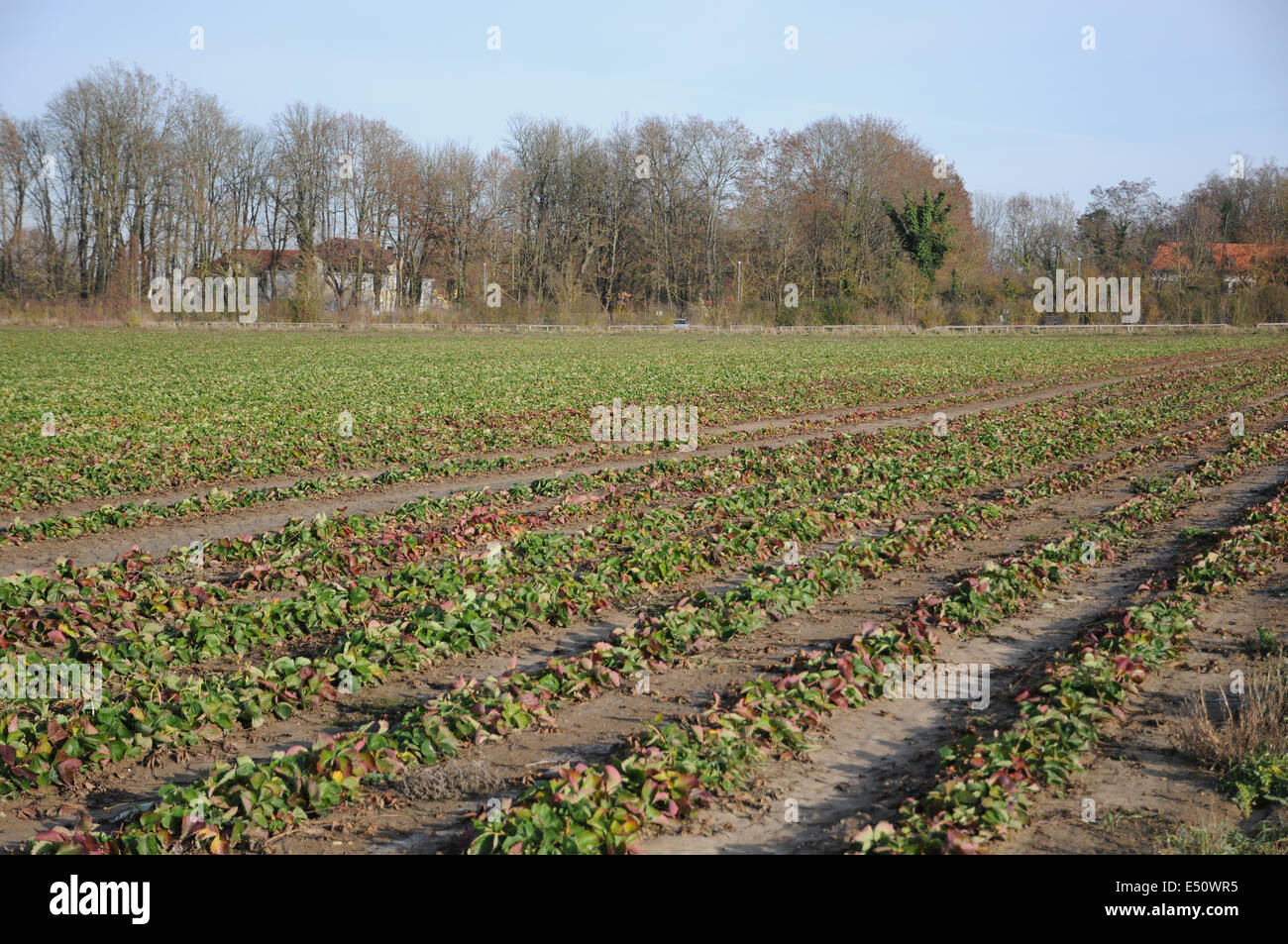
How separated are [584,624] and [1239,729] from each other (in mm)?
4750

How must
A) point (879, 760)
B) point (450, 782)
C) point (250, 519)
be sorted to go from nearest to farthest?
1. point (450, 782)
2. point (879, 760)
3. point (250, 519)

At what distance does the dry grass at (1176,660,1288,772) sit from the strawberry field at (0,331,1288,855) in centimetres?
51

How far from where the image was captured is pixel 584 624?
827 centimetres

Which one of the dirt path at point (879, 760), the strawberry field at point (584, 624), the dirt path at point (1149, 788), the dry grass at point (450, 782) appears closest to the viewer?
the dirt path at point (1149, 788)

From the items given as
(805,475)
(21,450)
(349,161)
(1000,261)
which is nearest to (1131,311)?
(1000,261)

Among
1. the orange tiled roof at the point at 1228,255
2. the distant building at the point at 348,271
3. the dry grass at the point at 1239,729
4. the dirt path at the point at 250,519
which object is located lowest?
the dry grass at the point at 1239,729

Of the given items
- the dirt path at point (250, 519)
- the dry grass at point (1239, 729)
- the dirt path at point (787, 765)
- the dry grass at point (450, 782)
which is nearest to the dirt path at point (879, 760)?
the dirt path at point (787, 765)

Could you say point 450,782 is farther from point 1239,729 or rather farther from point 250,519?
point 250,519

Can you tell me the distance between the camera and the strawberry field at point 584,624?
5.13 meters

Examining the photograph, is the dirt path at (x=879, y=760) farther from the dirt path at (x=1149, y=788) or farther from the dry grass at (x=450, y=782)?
the dry grass at (x=450, y=782)

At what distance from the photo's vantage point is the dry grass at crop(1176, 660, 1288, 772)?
550cm

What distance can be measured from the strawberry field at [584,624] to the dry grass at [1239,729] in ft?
1.68

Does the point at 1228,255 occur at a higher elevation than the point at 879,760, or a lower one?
higher

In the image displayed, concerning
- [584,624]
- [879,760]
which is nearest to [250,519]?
[584,624]
